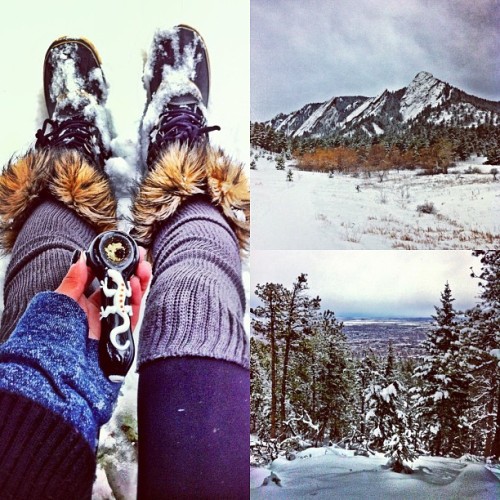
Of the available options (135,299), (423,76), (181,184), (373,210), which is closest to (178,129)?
(181,184)

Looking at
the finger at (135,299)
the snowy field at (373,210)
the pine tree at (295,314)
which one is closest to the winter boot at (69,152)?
the finger at (135,299)

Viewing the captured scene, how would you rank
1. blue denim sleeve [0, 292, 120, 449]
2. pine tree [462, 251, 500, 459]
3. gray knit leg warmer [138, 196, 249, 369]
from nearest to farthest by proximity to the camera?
blue denim sleeve [0, 292, 120, 449] → gray knit leg warmer [138, 196, 249, 369] → pine tree [462, 251, 500, 459]

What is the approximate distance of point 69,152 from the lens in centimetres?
221

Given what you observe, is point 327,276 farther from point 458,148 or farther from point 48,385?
point 48,385

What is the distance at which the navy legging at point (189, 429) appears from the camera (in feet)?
6.45

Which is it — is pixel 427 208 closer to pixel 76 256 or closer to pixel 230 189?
pixel 230 189

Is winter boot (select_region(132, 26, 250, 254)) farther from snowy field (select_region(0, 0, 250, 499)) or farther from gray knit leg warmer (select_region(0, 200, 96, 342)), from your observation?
gray knit leg warmer (select_region(0, 200, 96, 342))

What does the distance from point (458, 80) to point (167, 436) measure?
148 cm

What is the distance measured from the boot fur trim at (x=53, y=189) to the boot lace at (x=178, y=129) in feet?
0.68

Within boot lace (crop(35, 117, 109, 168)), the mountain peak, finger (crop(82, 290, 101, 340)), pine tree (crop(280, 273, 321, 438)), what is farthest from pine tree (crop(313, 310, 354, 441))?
boot lace (crop(35, 117, 109, 168))

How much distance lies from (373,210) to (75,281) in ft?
3.28

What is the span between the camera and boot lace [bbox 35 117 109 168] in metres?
2.21

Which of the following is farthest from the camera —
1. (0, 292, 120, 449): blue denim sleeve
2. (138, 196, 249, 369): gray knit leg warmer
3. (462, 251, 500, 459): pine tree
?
(462, 251, 500, 459): pine tree

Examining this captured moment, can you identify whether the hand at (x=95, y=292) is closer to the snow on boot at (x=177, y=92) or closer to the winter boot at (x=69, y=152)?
the winter boot at (x=69, y=152)
